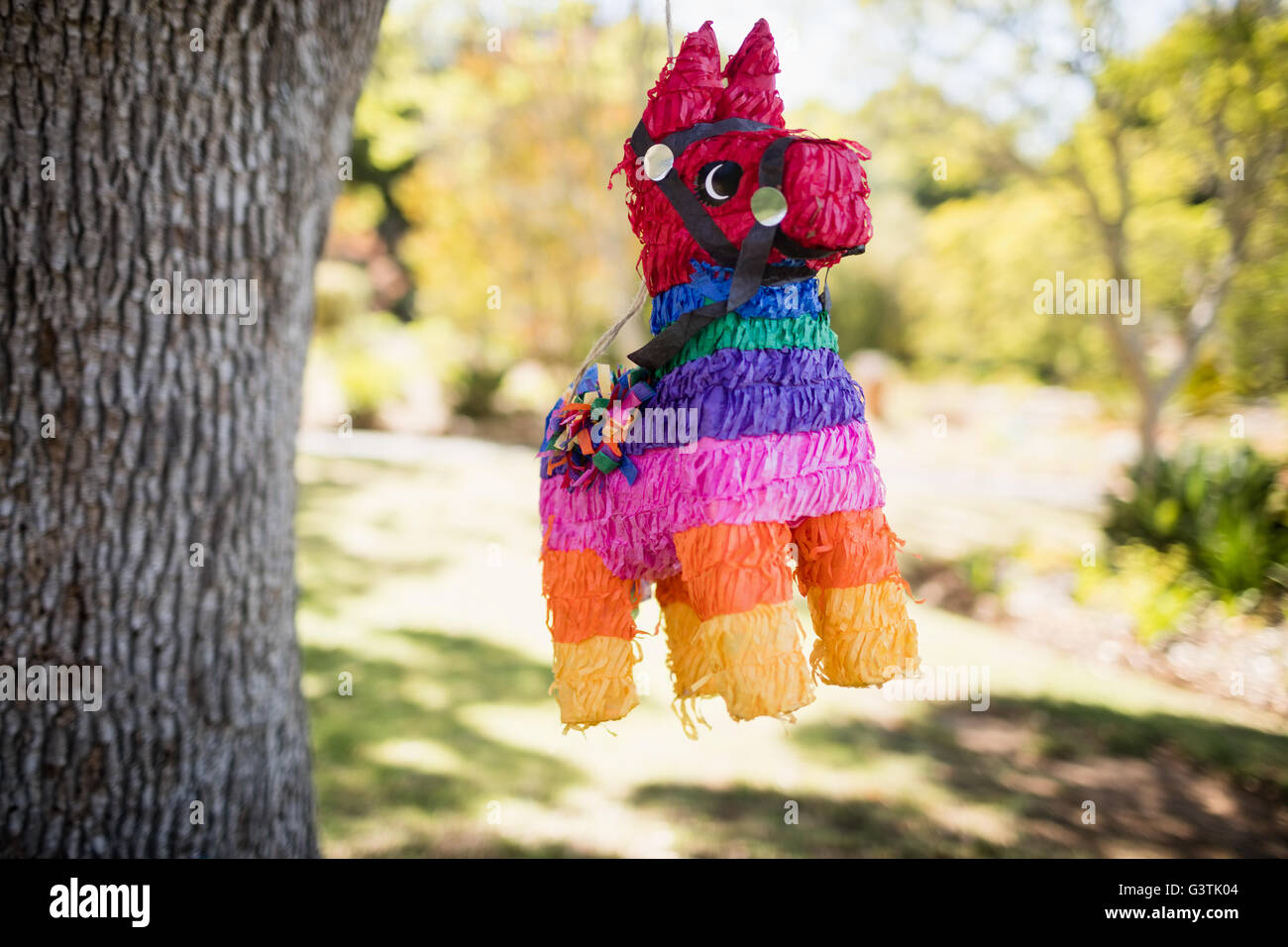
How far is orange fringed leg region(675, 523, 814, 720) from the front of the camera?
0.98m

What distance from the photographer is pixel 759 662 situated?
99 centimetres

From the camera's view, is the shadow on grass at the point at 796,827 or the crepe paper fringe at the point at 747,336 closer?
the crepe paper fringe at the point at 747,336

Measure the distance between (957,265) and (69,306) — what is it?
8.55 metres

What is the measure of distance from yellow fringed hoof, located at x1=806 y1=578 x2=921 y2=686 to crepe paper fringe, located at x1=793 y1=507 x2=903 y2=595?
1cm

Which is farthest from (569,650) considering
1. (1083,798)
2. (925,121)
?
(925,121)

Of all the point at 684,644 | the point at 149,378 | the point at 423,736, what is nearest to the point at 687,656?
the point at 684,644

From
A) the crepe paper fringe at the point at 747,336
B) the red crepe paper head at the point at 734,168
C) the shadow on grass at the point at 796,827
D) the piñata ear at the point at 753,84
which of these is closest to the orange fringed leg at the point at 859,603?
the crepe paper fringe at the point at 747,336

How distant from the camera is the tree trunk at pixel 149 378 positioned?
141 centimetres

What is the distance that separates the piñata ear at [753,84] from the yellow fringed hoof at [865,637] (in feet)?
2.03

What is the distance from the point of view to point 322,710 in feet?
11.2

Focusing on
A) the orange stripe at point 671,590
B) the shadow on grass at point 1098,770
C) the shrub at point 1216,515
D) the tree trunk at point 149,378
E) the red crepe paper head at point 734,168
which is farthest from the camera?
the shrub at point 1216,515

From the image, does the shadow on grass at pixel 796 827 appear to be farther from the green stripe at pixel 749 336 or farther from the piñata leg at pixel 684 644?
the green stripe at pixel 749 336

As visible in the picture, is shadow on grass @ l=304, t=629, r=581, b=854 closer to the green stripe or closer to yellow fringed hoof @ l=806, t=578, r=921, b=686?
yellow fringed hoof @ l=806, t=578, r=921, b=686

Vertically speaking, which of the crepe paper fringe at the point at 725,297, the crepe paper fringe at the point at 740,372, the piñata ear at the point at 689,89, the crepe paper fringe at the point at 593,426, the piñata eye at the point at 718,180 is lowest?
the crepe paper fringe at the point at 593,426
